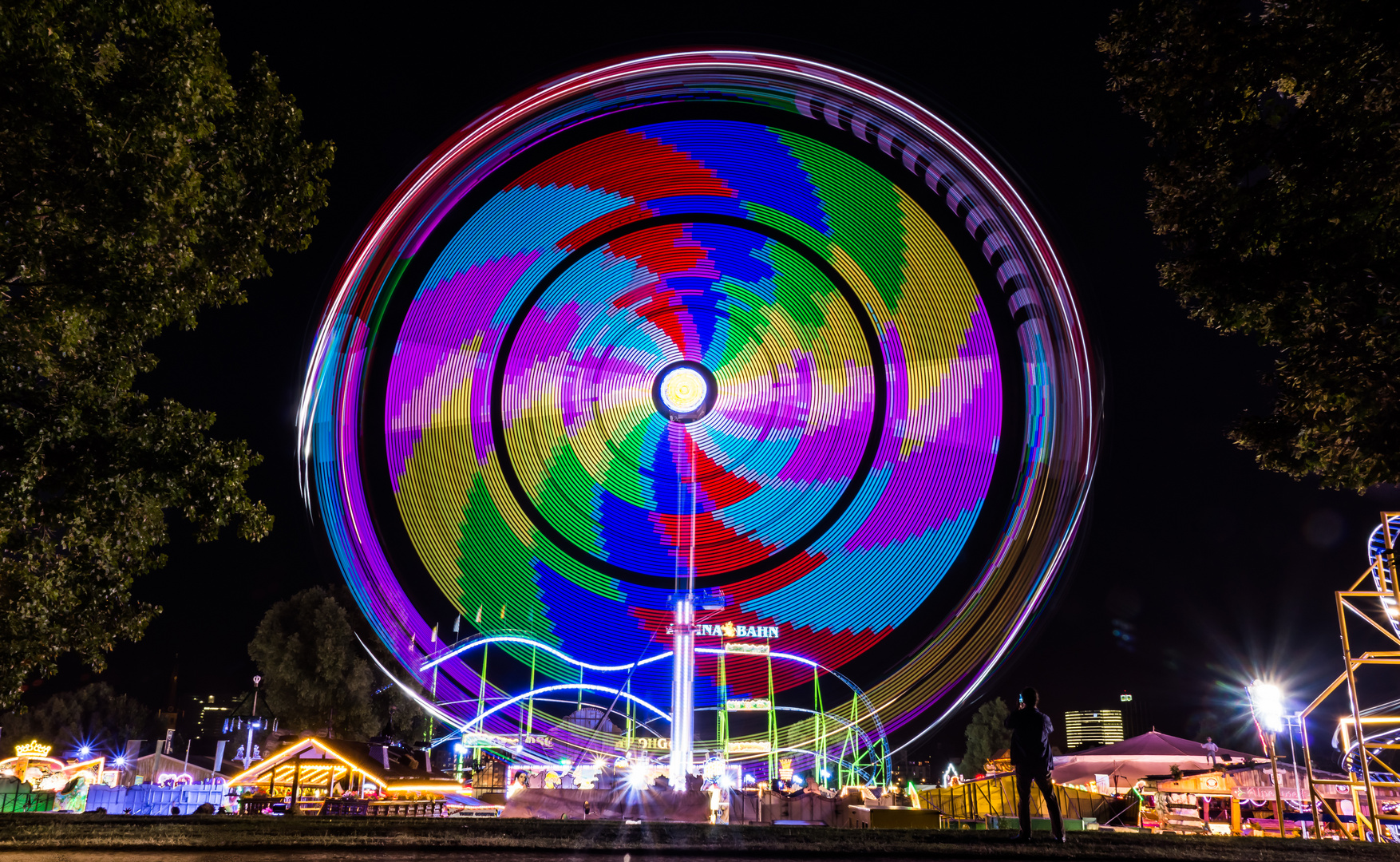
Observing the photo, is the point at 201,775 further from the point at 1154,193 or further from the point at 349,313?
the point at 1154,193

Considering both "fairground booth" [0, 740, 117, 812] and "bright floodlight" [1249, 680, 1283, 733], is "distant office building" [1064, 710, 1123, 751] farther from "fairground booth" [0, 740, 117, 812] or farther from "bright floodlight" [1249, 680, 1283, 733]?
Result: "fairground booth" [0, 740, 117, 812]

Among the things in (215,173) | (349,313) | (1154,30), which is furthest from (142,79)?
(349,313)

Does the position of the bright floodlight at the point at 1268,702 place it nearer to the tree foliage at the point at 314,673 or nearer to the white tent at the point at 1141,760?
the white tent at the point at 1141,760

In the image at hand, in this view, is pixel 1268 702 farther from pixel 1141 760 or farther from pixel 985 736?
pixel 985 736

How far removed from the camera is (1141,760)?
35.1 m

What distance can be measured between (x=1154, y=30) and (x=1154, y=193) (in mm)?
1481

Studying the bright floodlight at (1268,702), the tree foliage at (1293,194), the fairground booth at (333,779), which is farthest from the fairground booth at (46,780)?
the bright floodlight at (1268,702)

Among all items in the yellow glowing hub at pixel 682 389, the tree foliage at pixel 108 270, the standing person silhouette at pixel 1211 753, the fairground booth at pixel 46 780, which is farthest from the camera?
the standing person silhouette at pixel 1211 753

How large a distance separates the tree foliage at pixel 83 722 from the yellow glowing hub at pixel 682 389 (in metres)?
48.1

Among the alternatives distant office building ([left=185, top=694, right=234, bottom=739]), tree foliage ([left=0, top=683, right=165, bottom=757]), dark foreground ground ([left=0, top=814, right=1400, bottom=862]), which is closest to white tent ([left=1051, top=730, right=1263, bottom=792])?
dark foreground ground ([left=0, top=814, right=1400, bottom=862])

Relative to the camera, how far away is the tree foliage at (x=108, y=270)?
693cm

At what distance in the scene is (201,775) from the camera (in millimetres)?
40594

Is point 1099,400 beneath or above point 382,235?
beneath

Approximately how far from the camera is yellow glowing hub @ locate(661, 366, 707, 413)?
87.6ft
